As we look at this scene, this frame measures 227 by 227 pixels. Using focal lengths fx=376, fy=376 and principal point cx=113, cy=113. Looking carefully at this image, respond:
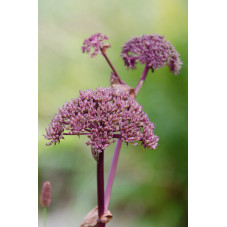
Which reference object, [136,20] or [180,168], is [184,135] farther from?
[136,20]

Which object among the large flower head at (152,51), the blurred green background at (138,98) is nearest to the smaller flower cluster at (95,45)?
the large flower head at (152,51)

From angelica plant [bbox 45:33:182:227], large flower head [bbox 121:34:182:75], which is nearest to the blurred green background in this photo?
large flower head [bbox 121:34:182:75]

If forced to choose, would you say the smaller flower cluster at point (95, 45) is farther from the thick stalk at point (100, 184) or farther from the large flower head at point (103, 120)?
the thick stalk at point (100, 184)

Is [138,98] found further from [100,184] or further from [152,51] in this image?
[100,184]

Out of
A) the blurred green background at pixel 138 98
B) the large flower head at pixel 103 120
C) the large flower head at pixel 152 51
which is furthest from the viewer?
the blurred green background at pixel 138 98

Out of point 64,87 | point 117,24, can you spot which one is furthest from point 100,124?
point 117,24

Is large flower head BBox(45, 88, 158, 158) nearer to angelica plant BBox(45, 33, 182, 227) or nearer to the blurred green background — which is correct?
angelica plant BBox(45, 33, 182, 227)
